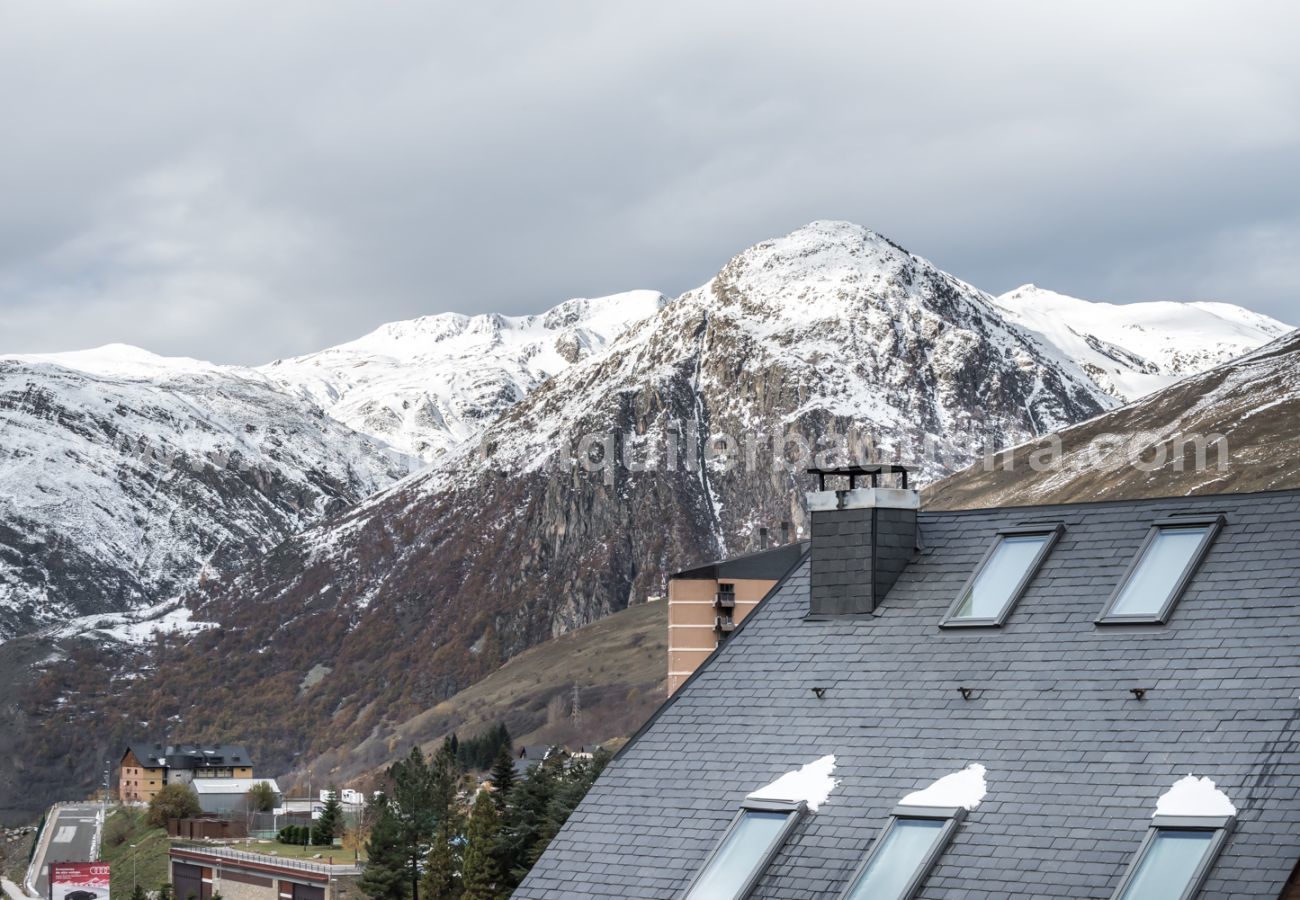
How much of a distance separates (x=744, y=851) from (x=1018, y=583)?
4765 mm

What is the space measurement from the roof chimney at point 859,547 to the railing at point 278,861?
8381cm

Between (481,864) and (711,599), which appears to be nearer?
(481,864)

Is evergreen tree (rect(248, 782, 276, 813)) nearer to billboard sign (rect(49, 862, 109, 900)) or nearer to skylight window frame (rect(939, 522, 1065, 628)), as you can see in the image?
billboard sign (rect(49, 862, 109, 900))

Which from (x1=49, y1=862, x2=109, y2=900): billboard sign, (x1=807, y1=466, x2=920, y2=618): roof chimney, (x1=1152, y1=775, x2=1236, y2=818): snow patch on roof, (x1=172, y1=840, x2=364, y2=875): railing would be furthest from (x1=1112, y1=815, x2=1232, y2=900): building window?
(x1=49, y1=862, x2=109, y2=900): billboard sign

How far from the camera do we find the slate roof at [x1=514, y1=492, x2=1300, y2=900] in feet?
58.3

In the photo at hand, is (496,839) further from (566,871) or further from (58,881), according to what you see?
(566,871)

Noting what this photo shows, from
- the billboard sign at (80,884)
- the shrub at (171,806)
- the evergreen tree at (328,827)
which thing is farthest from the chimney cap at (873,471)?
the shrub at (171,806)

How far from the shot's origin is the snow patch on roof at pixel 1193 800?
1716cm

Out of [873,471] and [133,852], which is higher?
[133,852]

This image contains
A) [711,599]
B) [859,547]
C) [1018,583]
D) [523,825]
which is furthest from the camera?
[711,599]

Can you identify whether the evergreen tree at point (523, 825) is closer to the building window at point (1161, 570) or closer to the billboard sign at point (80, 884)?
the billboard sign at point (80, 884)

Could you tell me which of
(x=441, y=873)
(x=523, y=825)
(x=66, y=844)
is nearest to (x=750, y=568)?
(x=441, y=873)

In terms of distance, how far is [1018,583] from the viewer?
70.4 feet

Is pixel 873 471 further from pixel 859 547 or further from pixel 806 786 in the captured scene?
pixel 806 786
